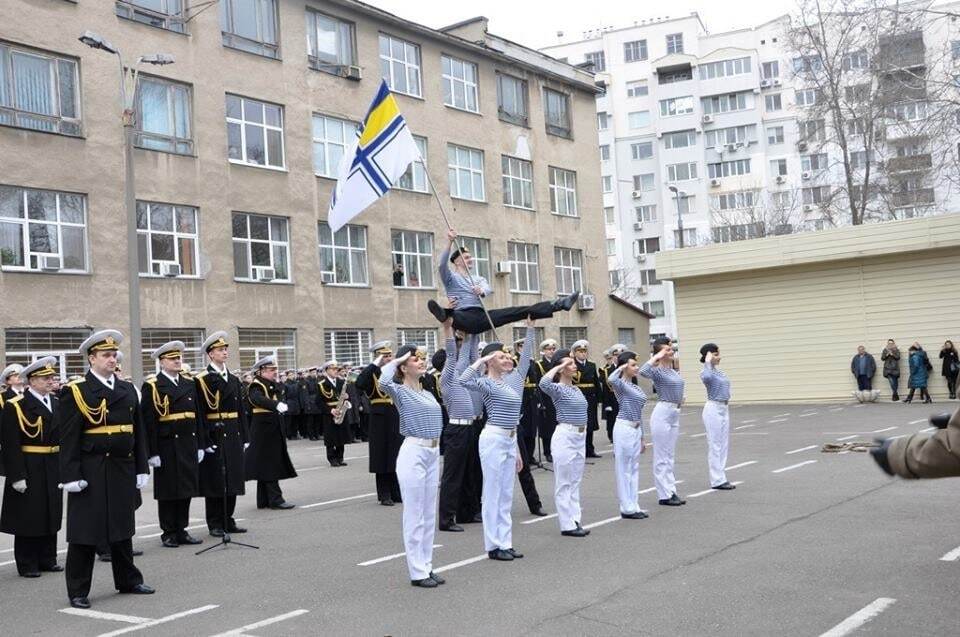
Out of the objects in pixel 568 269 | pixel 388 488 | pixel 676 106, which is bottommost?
pixel 388 488

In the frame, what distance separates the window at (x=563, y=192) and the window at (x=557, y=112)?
5.45 feet

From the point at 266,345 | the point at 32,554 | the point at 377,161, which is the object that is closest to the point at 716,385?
the point at 377,161

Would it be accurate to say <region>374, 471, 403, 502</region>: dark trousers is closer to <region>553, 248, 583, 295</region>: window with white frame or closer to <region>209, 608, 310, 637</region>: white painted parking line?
<region>209, 608, 310, 637</region>: white painted parking line

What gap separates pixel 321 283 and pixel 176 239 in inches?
207

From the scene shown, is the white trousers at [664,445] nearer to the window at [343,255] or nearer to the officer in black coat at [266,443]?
the officer in black coat at [266,443]

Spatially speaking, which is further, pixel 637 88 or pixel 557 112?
pixel 637 88

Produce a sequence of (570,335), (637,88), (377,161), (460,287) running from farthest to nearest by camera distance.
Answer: (637,88) → (570,335) → (377,161) → (460,287)

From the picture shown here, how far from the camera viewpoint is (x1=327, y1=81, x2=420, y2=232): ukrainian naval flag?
504 inches

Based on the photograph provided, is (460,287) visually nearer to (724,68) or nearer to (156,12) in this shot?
(156,12)

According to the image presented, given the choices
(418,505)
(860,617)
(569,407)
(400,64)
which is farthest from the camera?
(400,64)

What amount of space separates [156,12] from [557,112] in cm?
1981

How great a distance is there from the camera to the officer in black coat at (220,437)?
11.3 metres

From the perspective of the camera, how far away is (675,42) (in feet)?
254

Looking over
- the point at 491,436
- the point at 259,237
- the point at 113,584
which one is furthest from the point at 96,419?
the point at 259,237
